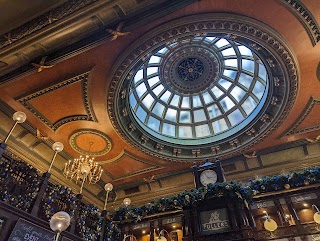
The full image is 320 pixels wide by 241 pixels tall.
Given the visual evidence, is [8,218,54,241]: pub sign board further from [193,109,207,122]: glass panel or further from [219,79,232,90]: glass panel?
[219,79,232,90]: glass panel

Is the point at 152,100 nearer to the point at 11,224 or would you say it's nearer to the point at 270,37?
the point at 270,37

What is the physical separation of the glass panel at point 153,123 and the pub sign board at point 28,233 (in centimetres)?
757

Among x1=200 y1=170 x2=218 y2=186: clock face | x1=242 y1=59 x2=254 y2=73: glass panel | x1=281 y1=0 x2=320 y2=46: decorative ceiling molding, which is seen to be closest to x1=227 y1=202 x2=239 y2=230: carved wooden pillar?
x1=200 y1=170 x2=218 y2=186: clock face

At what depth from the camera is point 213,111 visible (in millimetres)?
12867

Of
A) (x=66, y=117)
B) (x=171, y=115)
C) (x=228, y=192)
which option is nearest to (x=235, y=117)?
(x=171, y=115)

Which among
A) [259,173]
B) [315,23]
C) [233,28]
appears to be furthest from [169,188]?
[315,23]

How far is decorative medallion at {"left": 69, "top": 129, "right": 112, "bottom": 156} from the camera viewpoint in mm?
10193

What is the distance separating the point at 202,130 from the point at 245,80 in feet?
11.2

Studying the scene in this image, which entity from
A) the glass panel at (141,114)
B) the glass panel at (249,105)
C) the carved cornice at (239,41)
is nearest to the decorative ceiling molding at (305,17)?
the carved cornice at (239,41)

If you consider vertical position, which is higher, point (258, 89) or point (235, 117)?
point (258, 89)

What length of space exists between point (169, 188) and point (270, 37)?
28.8ft

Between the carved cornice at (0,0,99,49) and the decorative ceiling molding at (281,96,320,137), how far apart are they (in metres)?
8.40

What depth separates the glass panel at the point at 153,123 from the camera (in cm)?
1232

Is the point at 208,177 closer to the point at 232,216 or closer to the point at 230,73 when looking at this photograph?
the point at 232,216
